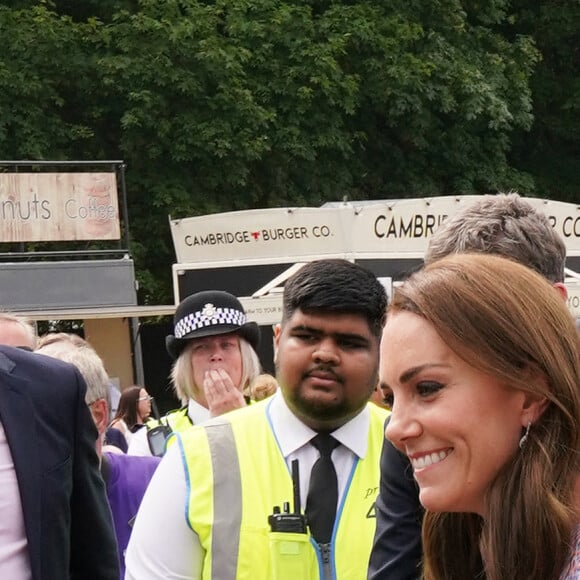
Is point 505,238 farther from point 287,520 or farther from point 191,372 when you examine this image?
point 191,372

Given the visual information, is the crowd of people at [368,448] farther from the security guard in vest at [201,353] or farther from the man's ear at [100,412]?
the security guard in vest at [201,353]

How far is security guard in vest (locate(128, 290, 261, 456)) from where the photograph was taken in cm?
482

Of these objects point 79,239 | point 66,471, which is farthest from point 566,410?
point 79,239

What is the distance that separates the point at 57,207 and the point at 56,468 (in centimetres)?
1521

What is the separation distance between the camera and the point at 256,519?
114 inches

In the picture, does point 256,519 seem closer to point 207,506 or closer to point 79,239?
point 207,506

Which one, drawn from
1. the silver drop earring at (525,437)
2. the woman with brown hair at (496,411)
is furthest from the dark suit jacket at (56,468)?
the silver drop earring at (525,437)

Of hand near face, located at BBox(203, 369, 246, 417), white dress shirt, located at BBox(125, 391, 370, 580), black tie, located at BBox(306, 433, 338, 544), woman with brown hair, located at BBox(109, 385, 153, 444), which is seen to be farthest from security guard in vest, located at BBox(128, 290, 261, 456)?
woman with brown hair, located at BBox(109, 385, 153, 444)

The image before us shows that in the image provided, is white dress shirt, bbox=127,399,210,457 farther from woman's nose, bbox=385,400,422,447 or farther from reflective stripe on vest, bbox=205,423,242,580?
woman's nose, bbox=385,400,422,447

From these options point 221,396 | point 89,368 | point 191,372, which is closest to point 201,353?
point 191,372

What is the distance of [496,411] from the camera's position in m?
1.81

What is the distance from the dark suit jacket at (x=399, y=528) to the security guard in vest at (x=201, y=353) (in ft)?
7.82

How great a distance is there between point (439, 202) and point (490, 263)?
997 cm

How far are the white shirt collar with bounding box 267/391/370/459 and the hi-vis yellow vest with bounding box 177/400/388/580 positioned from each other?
2 cm
